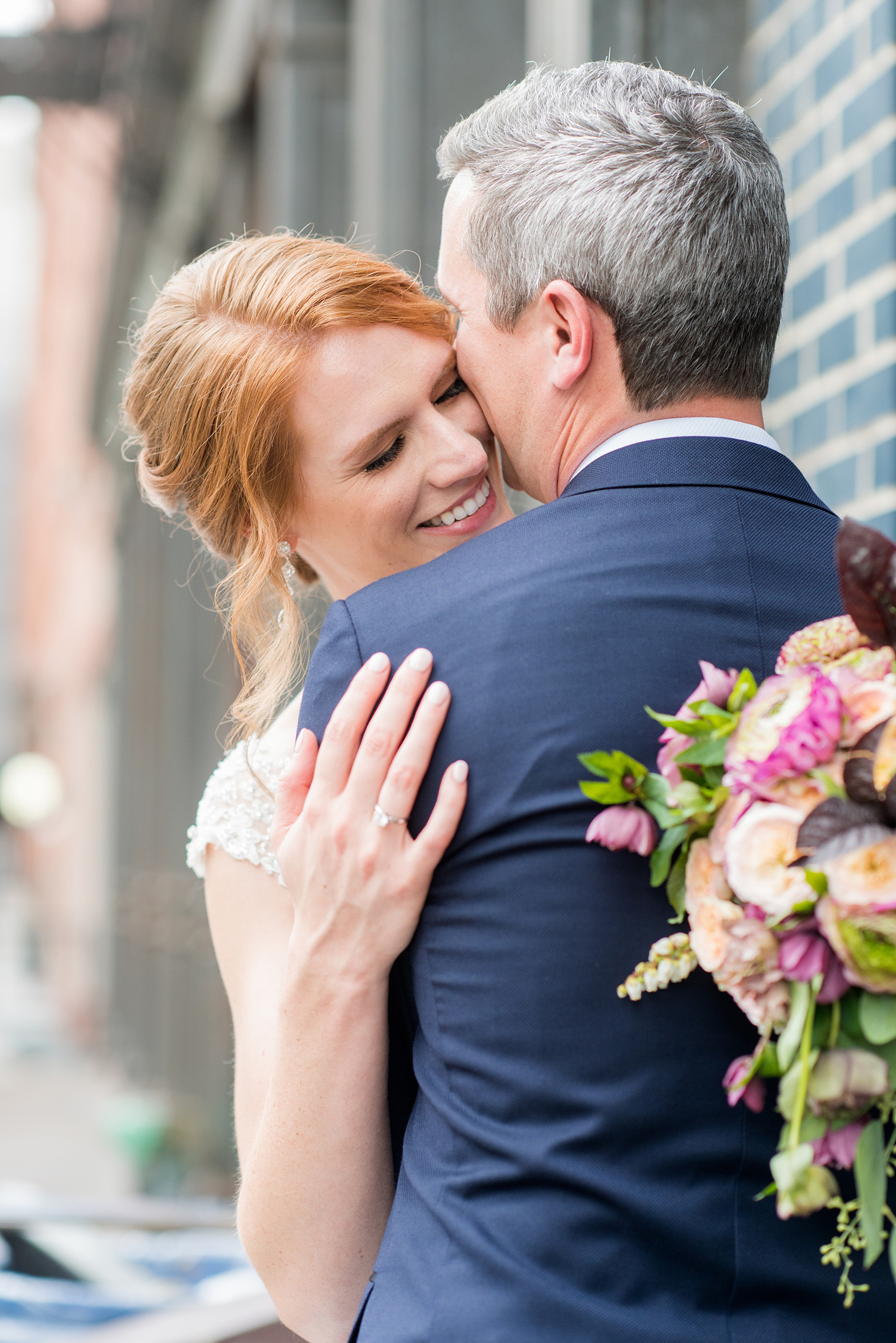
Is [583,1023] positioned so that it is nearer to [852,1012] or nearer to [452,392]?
[852,1012]

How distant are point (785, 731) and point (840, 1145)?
343 millimetres

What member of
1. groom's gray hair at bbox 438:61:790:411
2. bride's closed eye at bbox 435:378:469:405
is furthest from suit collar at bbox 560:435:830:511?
bride's closed eye at bbox 435:378:469:405

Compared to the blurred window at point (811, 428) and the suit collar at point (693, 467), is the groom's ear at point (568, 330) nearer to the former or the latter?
the suit collar at point (693, 467)

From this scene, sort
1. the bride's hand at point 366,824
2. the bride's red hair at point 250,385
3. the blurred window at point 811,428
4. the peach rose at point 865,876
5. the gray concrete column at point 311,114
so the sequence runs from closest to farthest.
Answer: the peach rose at point 865,876 → the bride's hand at point 366,824 → the bride's red hair at point 250,385 → the blurred window at point 811,428 → the gray concrete column at point 311,114

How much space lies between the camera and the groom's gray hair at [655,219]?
1599 millimetres

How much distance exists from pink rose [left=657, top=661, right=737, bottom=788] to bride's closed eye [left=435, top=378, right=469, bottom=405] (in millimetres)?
943

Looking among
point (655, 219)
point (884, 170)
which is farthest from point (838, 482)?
point (655, 219)

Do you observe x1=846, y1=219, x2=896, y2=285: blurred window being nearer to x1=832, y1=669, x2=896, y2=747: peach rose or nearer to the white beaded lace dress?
the white beaded lace dress

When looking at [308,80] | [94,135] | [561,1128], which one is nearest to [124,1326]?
[561,1128]

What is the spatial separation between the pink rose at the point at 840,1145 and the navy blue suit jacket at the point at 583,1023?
7.9 inches

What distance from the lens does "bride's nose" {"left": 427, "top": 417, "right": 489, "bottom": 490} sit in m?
2.11

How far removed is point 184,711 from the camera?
998 centimetres

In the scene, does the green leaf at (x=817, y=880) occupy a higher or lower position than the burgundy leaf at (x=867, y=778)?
lower

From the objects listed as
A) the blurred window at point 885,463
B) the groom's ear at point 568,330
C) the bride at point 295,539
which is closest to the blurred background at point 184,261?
the blurred window at point 885,463
